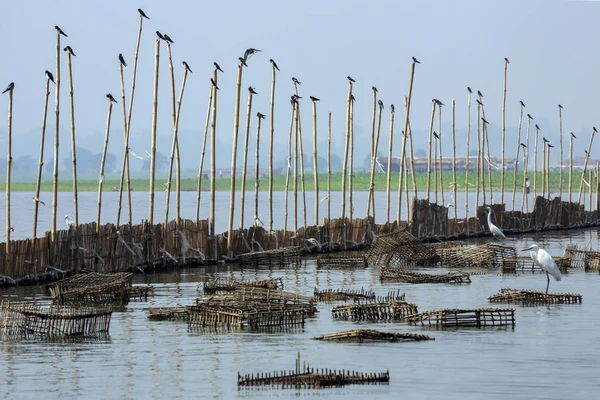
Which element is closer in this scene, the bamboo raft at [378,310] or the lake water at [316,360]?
the lake water at [316,360]

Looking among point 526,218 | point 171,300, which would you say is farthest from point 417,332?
point 526,218

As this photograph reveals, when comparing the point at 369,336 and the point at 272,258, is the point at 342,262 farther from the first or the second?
the point at 369,336

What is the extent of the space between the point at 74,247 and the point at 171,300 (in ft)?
13.8

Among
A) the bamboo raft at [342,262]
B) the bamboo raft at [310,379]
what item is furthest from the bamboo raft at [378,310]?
the bamboo raft at [342,262]

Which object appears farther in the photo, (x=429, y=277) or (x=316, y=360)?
(x=429, y=277)

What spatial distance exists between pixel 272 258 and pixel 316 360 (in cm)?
1584

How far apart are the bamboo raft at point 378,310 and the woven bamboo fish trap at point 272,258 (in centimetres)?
1145

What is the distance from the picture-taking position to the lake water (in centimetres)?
1417

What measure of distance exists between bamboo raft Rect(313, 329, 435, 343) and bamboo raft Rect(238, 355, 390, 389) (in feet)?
8.74

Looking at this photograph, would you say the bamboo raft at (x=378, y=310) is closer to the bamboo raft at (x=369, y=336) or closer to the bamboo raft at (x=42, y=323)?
the bamboo raft at (x=369, y=336)

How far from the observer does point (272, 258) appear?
32.0 meters

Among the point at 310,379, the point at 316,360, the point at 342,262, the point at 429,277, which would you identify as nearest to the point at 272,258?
the point at 342,262

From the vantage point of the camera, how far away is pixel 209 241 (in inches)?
1262

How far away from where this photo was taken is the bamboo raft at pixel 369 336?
17.5 m
